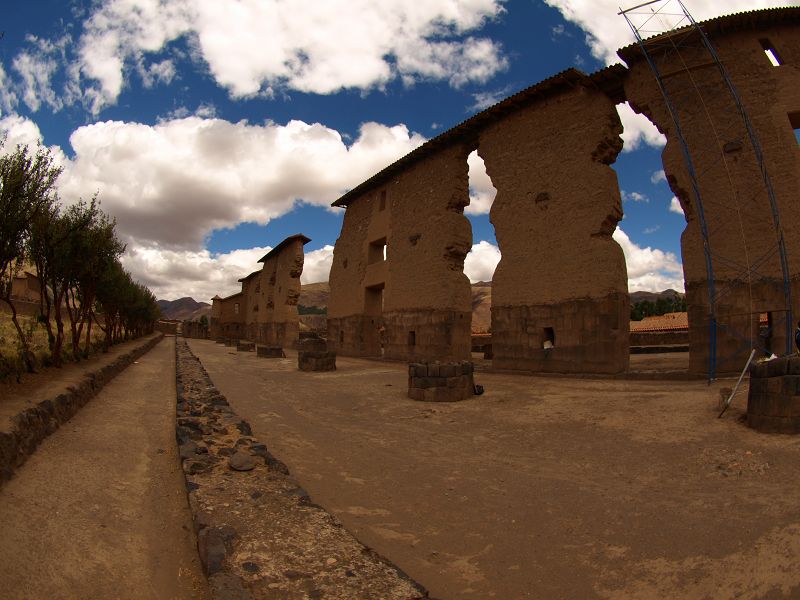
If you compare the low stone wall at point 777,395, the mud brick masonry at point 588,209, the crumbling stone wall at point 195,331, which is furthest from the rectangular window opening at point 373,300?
the crumbling stone wall at point 195,331

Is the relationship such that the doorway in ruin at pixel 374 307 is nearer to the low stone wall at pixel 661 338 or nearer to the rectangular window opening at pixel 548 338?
the rectangular window opening at pixel 548 338

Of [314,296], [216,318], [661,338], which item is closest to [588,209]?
[661,338]

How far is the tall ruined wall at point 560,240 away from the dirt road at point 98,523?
958 cm

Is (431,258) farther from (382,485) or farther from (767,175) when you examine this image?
(382,485)

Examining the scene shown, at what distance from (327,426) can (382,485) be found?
316 cm

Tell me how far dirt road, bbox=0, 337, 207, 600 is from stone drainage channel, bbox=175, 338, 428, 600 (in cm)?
25

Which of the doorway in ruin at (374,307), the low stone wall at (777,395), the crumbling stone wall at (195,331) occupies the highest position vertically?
the doorway in ruin at (374,307)

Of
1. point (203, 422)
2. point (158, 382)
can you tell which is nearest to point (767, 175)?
point (203, 422)

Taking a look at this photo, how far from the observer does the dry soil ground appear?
10.5ft

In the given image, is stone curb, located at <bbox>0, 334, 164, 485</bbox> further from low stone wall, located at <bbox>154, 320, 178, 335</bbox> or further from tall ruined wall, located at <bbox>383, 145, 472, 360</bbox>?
low stone wall, located at <bbox>154, 320, 178, 335</bbox>

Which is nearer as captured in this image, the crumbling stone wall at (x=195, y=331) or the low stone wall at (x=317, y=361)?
the low stone wall at (x=317, y=361)

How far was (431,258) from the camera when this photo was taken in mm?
16984

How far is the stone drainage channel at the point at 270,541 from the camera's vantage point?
2721mm

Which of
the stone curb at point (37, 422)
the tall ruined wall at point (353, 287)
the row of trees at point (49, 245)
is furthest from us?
the tall ruined wall at point (353, 287)
